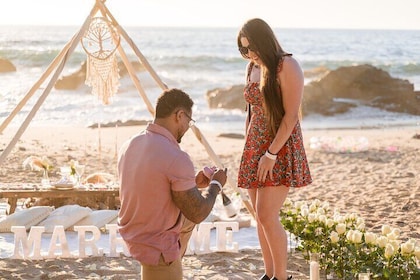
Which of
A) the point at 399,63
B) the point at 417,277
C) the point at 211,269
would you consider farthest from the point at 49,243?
the point at 399,63

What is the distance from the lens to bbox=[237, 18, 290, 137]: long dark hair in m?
4.24

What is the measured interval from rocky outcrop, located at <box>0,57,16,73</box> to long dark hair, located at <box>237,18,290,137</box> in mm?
27709

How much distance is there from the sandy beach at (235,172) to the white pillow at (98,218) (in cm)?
73

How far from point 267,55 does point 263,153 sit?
1.87ft

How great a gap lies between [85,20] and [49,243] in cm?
182

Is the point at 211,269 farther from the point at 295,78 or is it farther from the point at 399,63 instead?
the point at 399,63

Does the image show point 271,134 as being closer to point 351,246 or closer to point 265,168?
point 265,168

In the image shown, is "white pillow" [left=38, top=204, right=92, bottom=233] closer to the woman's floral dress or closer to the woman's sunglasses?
the woman's floral dress

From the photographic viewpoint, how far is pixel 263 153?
4461 mm

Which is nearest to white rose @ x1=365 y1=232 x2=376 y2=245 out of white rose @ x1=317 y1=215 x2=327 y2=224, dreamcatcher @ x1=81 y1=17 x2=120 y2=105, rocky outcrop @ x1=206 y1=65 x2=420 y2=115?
white rose @ x1=317 y1=215 x2=327 y2=224

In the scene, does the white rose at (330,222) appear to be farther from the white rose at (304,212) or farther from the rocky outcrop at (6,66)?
the rocky outcrop at (6,66)

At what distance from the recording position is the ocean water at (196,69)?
61.5 feet

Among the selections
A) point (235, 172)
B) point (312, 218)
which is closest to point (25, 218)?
point (312, 218)

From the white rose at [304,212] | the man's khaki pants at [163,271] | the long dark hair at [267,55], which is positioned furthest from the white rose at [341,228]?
the man's khaki pants at [163,271]
